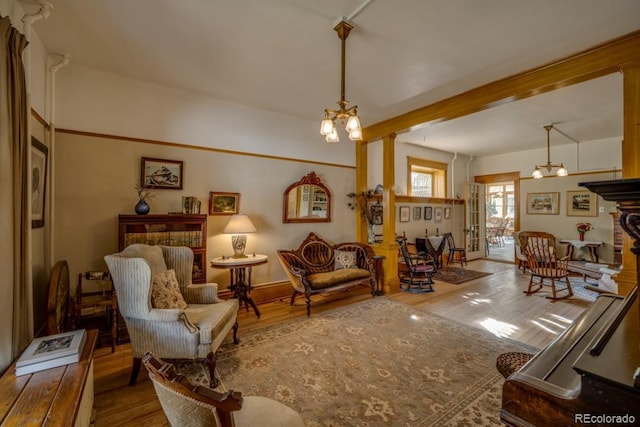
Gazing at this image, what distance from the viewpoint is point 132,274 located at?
2.20 metres

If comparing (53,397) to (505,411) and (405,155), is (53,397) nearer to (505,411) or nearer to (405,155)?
(505,411)

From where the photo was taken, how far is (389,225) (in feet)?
16.3

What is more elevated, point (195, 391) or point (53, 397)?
point (195, 391)

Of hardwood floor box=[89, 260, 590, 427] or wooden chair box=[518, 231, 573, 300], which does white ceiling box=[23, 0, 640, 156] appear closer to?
wooden chair box=[518, 231, 573, 300]

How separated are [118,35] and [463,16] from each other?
3.09 m

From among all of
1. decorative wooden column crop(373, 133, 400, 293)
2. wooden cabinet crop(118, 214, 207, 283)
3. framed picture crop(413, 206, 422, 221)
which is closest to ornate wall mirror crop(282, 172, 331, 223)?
decorative wooden column crop(373, 133, 400, 293)

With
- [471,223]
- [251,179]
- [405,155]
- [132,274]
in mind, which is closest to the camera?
[132,274]

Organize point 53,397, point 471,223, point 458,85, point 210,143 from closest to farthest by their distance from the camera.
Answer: point 53,397 < point 458,85 < point 210,143 < point 471,223

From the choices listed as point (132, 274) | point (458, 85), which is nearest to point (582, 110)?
point (458, 85)

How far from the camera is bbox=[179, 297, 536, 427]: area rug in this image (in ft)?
6.42

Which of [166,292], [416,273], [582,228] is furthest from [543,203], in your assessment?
[166,292]

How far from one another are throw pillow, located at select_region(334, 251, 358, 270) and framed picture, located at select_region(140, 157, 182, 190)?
266cm

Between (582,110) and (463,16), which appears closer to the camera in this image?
(463,16)

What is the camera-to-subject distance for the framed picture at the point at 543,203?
22.5ft
